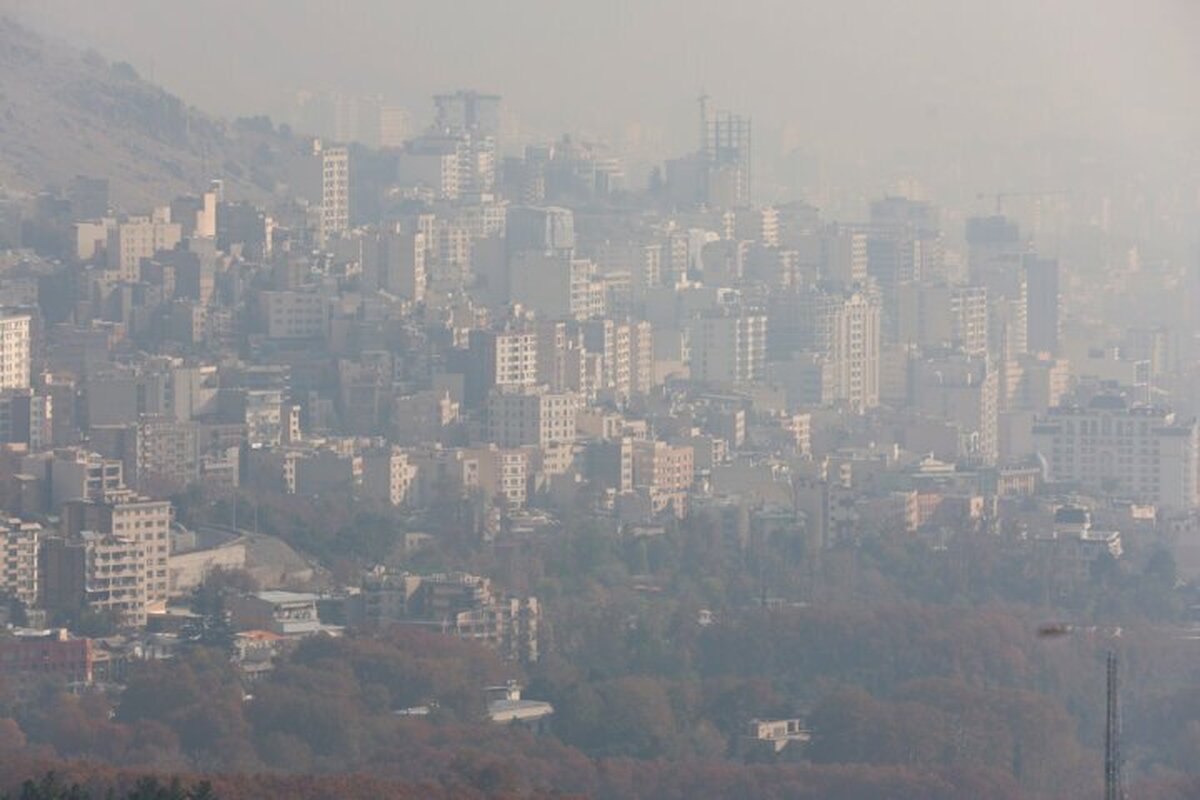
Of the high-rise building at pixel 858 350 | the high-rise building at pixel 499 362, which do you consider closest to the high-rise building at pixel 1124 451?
the high-rise building at pixel 858 350

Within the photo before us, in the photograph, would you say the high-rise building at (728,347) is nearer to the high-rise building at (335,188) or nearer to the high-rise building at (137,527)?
the high-rise building at (335,188)

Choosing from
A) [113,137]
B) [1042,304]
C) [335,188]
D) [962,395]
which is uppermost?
[113,137]

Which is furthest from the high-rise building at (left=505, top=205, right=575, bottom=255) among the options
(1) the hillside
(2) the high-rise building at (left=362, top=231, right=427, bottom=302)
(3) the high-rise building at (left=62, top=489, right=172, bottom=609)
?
(3) the high-rise building at (left=62, top=489, right=172, bottom=609)

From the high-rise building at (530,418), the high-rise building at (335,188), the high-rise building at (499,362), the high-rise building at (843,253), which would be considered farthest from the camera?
the high-rise building at (843,253)

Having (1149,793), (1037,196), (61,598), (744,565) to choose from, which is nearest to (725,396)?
(1037,196)

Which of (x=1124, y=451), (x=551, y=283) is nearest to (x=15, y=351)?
(x=551, y=283)

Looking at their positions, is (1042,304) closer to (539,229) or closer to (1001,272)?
(1001,272)
